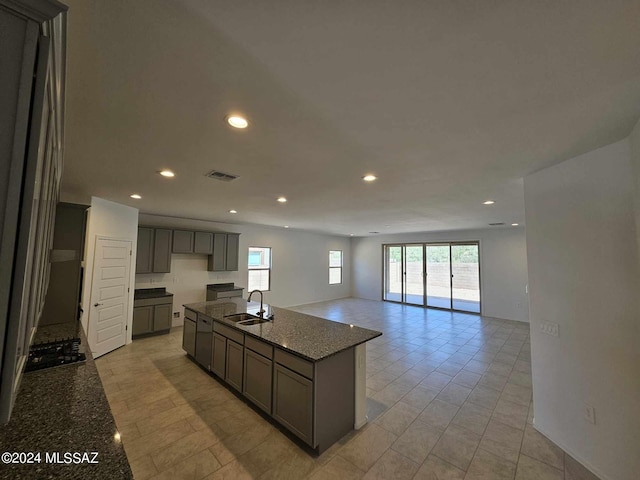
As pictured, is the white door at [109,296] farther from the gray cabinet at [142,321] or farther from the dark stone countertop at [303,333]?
the dark stone countertop at [303,333]

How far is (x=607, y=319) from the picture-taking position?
203cm

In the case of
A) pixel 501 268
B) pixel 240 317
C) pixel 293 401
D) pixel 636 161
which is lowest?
pixel 293 401

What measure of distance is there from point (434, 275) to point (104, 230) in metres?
8.31

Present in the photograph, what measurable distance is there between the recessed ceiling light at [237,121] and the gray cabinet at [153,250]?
4.57 meters

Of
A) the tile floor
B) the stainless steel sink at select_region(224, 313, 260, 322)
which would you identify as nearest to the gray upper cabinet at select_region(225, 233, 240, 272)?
the tile floor

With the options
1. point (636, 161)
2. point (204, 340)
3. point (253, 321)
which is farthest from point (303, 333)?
point (636, 161)

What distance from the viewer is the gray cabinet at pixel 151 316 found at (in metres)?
4.98

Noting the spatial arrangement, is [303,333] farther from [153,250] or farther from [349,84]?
[153,250]

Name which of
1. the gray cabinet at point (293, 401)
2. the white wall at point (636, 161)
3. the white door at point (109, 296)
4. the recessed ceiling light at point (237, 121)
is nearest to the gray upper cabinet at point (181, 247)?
the white door at point (109, 296)

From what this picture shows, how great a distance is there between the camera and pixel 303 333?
2740mm

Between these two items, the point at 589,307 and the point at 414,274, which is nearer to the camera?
the point at 589,307

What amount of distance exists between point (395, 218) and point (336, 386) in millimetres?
3967

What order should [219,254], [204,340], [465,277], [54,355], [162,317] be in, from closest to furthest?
1. [54,355]
2. [204,340]
3. [162,317]
4. [219,254]
5. [465,277]

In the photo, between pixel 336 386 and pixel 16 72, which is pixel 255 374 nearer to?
pixel 336 386
